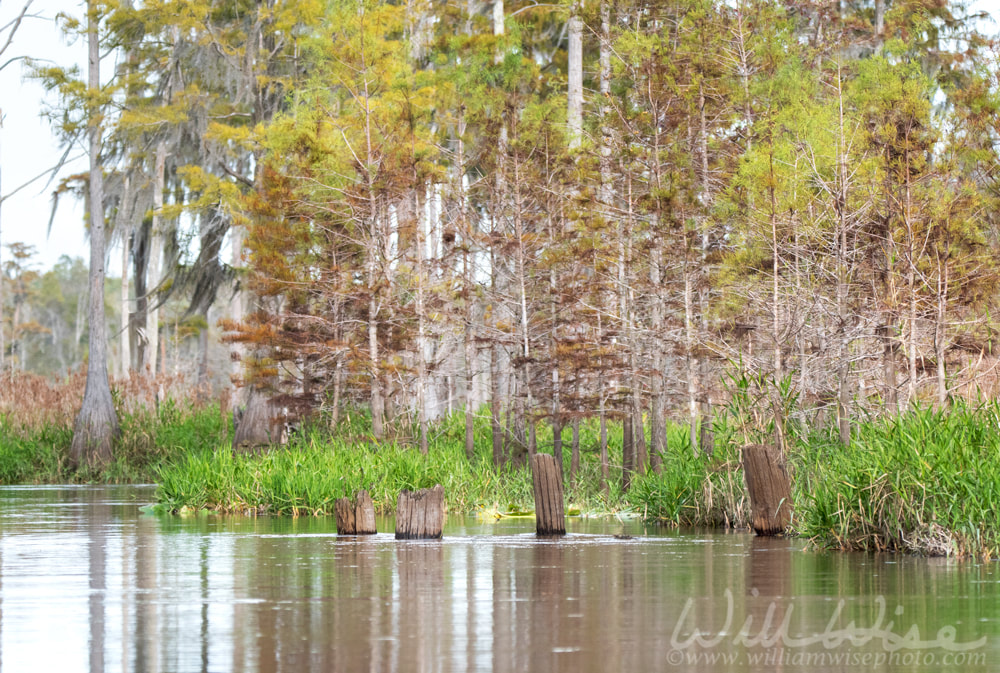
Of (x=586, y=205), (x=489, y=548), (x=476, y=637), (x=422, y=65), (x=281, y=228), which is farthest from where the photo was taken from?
(x=422, y=65)

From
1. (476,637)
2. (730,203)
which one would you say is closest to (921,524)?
(476,637)

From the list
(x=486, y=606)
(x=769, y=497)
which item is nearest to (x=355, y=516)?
(x=769, y=497)

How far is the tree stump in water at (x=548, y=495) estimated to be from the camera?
1573cm

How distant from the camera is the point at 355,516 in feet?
53.6

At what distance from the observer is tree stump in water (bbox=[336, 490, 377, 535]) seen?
53.3 feet

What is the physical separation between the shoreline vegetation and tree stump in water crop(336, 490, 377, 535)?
106cm

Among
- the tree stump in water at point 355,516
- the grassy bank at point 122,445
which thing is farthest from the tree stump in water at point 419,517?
the grassy bank at point 122,445

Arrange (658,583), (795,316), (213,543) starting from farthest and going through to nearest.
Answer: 1. (795,316)
2. (213,543)
3. (658,583)

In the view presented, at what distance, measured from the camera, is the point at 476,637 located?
827 centimetres

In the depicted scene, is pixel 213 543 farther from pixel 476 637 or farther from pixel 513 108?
pixel 513 108

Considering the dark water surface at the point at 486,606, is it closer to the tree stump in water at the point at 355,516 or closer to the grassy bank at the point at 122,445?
the tree stump in water at the point at 355,516

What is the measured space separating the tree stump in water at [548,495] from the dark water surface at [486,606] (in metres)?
0.38

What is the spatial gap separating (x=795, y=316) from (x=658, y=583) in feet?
28.0

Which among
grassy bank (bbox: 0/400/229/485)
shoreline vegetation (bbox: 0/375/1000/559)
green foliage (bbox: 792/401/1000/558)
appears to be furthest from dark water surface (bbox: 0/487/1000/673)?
grassy bank (bbox: 0/400/229/485)
